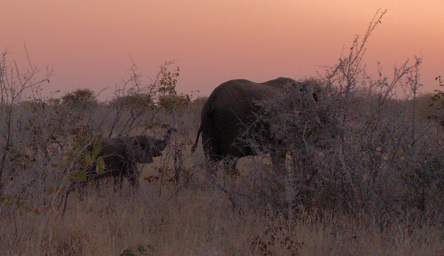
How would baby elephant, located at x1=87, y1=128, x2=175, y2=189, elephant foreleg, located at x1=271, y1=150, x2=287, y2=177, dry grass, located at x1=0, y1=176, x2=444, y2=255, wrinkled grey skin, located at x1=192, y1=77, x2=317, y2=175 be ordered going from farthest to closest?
wrinkled grey skin, located at x1=192, y1=77, x2=317, y2=175 → baby elephant, located at x1=87, y1=128, x2=175, y2=189 → elephant foreleg, located at x1=271, y1=150, x2=287, y2=177 → dry grass, located at x1=0, y1=176, x2=444, y2=255

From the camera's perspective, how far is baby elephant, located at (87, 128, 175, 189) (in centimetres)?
769

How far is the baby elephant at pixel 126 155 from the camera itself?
25.2 ft

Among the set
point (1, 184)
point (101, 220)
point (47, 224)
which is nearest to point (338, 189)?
point (101, 220)

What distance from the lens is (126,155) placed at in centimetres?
779

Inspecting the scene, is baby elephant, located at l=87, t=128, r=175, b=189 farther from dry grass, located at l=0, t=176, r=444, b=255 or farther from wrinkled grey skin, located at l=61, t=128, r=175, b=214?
dry grass, located at l=0, t=176, r=444, b=255

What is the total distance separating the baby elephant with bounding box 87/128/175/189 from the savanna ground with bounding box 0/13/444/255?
0.94m

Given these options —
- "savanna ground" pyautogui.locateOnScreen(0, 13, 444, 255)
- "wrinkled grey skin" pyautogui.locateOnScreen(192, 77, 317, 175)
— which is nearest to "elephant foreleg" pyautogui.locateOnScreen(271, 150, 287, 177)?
"savanna ground" pyautogui.locateOnScreen(0, 13, 444, 255)

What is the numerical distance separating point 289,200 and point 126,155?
2.90m

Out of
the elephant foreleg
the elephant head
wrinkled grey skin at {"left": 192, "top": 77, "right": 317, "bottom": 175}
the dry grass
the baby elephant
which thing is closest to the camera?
the dry grass

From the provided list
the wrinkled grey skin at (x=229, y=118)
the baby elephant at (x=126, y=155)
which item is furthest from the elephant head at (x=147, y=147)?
the wrinkled grey skin at (x=229, y=118)

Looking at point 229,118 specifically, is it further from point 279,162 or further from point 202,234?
point 202,234

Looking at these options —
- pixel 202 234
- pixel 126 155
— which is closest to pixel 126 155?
pixel 126 155

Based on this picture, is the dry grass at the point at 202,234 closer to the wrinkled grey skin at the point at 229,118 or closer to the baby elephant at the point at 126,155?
the baby elephant at the point at 126,155

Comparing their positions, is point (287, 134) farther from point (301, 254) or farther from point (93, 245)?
point (93, 245)
